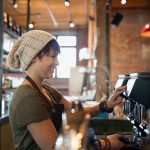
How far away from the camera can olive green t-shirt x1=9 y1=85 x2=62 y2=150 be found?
1510 millimetres

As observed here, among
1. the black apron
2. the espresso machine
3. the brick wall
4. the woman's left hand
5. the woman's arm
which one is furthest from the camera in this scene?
the brick wall

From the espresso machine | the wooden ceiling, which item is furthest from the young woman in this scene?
the wooden ceiling

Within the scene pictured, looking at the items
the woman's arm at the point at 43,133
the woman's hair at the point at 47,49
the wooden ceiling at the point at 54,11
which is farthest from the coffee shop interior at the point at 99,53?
the woman's arm at the point at 43,133

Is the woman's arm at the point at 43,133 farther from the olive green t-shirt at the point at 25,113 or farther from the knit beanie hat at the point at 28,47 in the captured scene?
the knit beanie hat at the point at 28,47

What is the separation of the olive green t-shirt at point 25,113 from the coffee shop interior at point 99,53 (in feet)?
1.17

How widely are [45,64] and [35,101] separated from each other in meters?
0.24

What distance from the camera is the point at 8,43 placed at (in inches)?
227

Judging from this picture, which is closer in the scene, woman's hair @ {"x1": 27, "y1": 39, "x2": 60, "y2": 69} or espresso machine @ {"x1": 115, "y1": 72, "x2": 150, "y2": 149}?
espresso machine @ {"x1": 115, "y1": 72, "x2": 150, "y2": 149}

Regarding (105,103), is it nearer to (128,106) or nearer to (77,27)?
(128,106)

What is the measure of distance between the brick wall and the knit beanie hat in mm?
5343

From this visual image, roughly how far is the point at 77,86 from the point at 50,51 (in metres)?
6.82

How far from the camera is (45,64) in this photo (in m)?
1.68

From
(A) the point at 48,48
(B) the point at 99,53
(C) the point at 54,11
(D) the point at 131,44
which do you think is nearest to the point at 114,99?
(A) the point at 48,48

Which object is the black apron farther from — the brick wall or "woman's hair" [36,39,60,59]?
the brick wall
